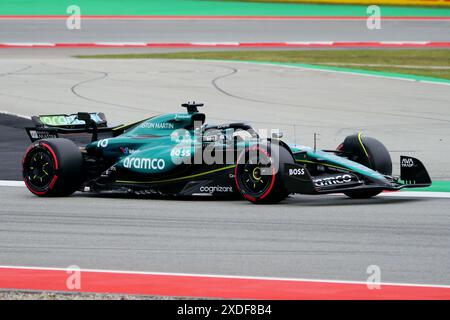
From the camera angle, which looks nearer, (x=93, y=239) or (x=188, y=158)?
(x=93, y=239)

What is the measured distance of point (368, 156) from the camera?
503 inches

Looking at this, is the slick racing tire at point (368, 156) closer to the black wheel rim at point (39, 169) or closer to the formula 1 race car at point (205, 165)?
the formula 1 race car at point (205, 165)

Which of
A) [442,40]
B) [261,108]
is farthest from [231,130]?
[442,40]

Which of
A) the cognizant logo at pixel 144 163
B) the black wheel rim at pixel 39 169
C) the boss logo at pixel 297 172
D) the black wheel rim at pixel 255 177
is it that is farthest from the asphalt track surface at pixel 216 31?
the boss logo at pixel 297 172

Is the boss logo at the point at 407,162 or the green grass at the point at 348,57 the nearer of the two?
the boss logo at the point at 407,162

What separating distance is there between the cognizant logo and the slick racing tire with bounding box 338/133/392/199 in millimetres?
2174

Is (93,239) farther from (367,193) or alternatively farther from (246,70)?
(246,70)

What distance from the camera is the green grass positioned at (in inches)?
1192

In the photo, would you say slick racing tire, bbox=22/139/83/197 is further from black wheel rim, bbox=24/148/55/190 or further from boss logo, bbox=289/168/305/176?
boss logo, bbox=289/168/305/176

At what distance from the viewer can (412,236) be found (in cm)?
1026

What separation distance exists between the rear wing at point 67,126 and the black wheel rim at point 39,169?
26.6 inches

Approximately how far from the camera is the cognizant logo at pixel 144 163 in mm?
12820
